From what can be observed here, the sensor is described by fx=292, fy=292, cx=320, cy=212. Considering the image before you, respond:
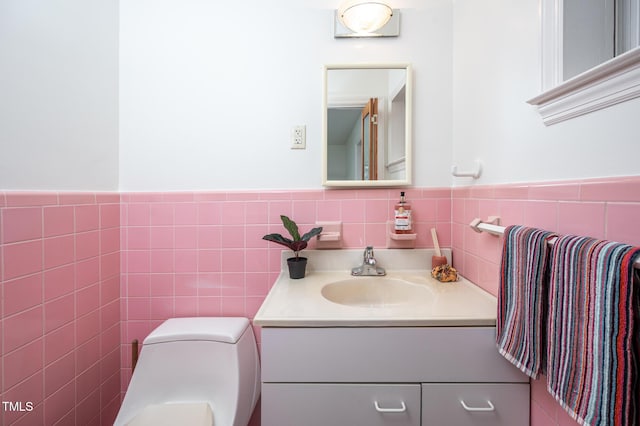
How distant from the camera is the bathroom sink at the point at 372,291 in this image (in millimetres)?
1174

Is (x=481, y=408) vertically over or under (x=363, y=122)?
under

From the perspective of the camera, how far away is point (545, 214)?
0.76m

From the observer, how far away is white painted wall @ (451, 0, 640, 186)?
23.4 inches

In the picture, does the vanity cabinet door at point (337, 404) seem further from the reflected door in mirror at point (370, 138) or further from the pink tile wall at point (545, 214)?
the reflected door in mirror at point (370, 138)

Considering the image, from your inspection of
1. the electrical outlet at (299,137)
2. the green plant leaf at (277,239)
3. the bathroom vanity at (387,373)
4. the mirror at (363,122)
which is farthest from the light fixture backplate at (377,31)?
the bathroom vanity at (387,373)

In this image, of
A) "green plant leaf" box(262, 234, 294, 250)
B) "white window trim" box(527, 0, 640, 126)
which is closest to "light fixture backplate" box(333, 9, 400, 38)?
"white window trim" box(527, 0, 640, 126)

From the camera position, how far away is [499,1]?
948 mm

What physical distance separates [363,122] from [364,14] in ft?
1.39

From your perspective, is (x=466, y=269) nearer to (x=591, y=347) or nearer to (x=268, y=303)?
(x=591, y=347)

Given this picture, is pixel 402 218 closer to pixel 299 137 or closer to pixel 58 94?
pixel 299 137

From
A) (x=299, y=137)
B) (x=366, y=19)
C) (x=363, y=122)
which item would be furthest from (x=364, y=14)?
(x=299, y=137)

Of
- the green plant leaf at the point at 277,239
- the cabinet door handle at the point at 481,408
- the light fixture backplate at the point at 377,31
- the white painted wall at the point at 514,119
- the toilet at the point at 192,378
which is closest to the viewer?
the white painted wall at the point at 514,119

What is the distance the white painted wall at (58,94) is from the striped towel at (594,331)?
4.77ft

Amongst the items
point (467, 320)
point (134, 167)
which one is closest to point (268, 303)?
point (467, 320)
